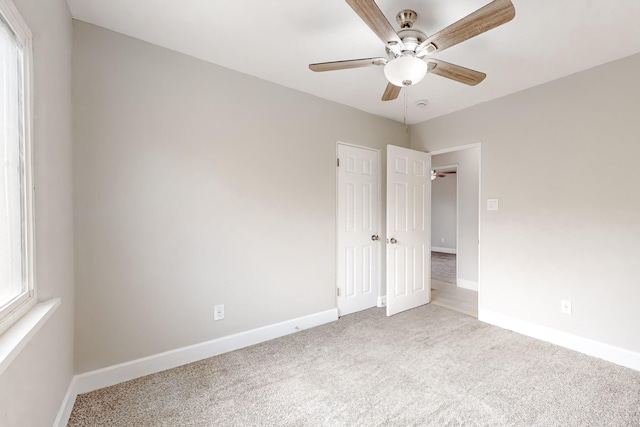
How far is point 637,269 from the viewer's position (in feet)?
7.33

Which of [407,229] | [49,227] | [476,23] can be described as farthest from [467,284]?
[49,227]

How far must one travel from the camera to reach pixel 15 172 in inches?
44.8

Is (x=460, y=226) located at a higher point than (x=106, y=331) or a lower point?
higher

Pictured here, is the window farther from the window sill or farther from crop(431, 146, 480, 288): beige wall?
crop(431, 146, 480, 288): beige wall

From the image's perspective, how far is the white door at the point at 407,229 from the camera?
3.36 meters

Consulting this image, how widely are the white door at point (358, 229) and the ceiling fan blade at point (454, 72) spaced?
1519 millimetres

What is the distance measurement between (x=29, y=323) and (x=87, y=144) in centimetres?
128

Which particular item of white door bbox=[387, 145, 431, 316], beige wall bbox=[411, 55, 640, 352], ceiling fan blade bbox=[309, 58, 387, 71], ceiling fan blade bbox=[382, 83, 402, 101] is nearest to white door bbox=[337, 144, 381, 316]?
white door bbox=[387, 145, 431, 316]

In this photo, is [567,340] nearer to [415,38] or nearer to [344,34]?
[415,38]

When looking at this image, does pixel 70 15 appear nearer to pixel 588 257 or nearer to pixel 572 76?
pixel 572 76

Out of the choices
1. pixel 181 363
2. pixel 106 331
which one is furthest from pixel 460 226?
pixel 106 331

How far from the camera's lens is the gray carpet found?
1676mm

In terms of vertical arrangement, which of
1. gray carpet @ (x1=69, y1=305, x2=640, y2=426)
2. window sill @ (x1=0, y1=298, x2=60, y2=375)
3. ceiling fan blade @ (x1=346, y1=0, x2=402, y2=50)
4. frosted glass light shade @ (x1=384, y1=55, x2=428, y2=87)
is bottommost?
gray carpet @ (x1=69, y1=305, x2=640, y2=426)

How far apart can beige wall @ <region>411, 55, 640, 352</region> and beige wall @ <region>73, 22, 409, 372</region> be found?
1.88 metres
